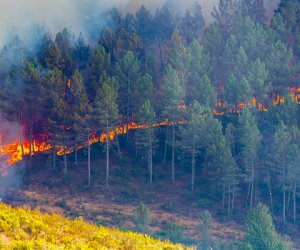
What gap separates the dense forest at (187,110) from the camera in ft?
175

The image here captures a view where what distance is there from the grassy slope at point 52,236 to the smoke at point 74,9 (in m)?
72.8

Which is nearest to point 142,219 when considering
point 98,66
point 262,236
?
point 262,236

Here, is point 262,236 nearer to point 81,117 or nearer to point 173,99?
point 173,99

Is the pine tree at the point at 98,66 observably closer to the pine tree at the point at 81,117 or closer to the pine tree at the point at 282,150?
the pine tree at the point at 81,117

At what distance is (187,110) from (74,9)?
156 ft

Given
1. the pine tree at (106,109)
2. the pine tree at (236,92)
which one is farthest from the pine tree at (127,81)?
the pine tree at (236,92)

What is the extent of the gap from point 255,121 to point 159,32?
3338 cm

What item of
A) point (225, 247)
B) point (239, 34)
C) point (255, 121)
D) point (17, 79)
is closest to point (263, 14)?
point (239, 34)

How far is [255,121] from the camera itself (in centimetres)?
5869

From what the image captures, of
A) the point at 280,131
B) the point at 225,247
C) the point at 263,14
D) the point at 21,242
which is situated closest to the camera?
the point at 21,242

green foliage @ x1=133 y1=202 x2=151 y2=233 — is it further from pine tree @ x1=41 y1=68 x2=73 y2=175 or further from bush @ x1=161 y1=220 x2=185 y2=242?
pine tree @ x1=41 y1=68 x2=73 y2=175

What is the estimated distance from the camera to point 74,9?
3844 inches

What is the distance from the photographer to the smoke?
9372 cm

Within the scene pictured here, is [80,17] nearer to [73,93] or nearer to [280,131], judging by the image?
[73,93]
